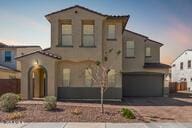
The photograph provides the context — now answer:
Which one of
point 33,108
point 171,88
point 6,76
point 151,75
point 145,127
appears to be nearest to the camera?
point 145,127

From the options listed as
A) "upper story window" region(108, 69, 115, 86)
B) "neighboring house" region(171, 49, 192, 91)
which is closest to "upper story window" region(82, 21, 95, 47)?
"upper story window" region(108, 69, 115, 86)

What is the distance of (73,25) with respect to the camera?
2242cm

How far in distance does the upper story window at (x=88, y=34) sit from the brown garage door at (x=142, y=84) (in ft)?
29.8

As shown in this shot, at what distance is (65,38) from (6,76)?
1362 centimetres

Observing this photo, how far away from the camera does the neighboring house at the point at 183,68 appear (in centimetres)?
4469

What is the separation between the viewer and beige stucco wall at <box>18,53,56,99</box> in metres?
21.5

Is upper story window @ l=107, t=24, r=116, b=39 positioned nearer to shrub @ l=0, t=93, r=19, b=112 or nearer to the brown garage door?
the brown garage door

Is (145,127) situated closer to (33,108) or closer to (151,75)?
(33,108)

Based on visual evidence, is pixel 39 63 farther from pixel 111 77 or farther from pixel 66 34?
pixel 111 77

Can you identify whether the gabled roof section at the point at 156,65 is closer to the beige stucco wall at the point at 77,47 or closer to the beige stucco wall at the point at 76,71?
the beige stucco wall at the point at 77,47

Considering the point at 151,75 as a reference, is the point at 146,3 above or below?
above

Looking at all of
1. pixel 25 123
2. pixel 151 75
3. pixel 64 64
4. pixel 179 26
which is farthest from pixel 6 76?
pixel 179 26

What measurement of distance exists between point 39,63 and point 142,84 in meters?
13.6

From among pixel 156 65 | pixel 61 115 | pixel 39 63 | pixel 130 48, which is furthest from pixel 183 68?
pixel 61 115
